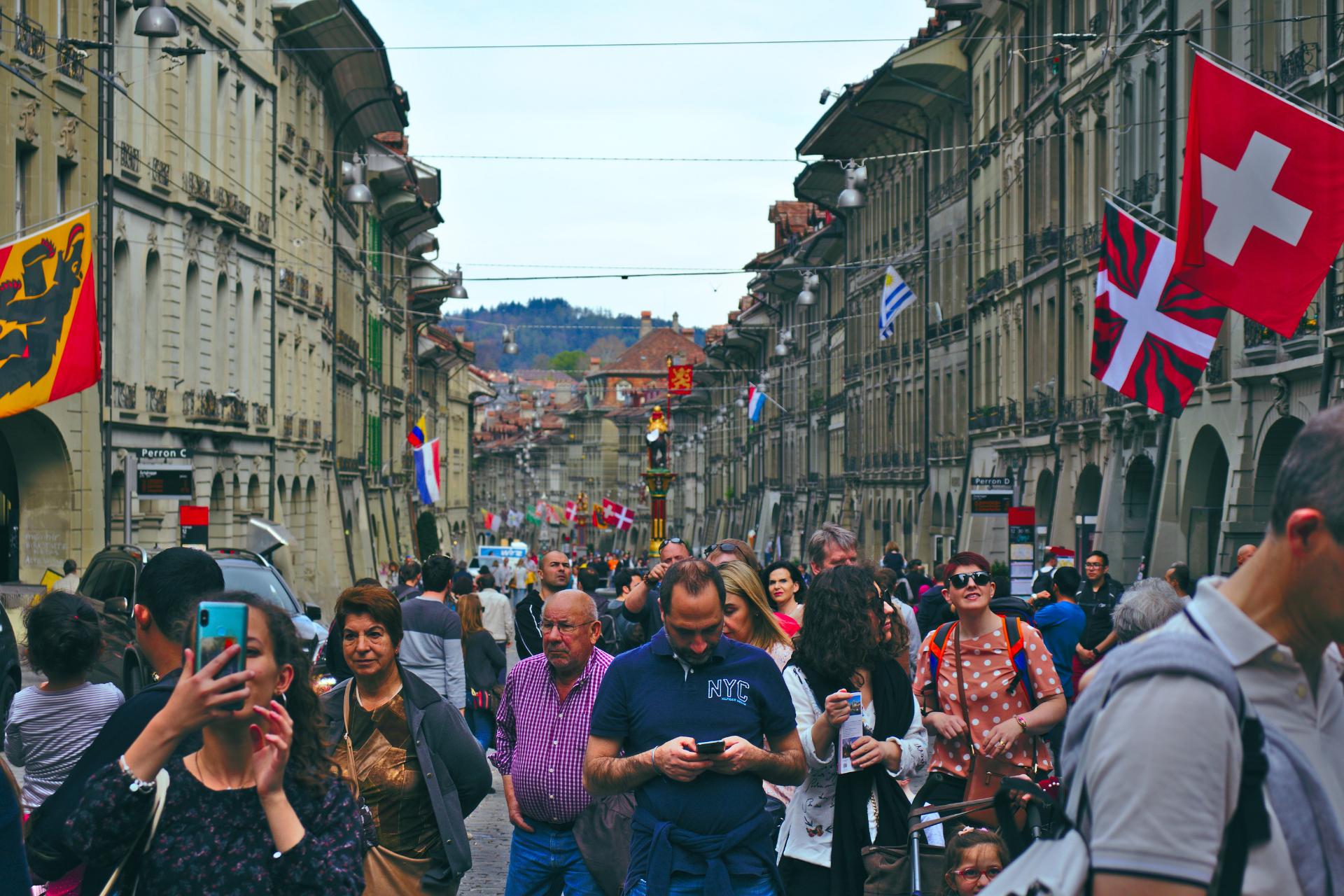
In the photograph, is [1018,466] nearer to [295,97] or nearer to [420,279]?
[295,97]

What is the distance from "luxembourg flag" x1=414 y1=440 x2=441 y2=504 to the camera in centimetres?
5750

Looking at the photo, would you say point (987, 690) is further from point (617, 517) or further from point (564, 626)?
point (617, 517)

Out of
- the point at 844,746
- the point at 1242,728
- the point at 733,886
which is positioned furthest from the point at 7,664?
the point at 1242,728

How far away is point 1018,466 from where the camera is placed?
134 feet

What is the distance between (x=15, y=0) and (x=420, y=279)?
176ft

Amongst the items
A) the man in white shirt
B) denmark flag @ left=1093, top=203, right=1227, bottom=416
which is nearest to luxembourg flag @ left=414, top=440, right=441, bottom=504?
denmark flag @ left=1093, top=203, right=1227, bottom=416

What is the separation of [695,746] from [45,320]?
1551cm

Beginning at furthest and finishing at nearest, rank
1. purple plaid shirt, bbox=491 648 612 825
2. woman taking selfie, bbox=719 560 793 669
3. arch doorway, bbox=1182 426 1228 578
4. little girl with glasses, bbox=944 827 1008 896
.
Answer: arch doorway, bbox=1182 426 1228 578
woman taking selfie, bbox=719 560 793 669
purple plaid shirt, bbox=491 648 612 825
little girl with glasses, bbox=944 827 1008 896

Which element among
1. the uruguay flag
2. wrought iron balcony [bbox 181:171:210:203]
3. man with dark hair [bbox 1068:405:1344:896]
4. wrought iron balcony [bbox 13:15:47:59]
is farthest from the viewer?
the uruguay flag

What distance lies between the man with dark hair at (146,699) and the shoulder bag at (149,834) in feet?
0.31

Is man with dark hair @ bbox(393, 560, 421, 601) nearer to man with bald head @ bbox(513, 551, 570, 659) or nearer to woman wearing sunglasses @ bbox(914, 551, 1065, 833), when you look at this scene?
man with bald head @ bbox(513, 551, 570, 659)

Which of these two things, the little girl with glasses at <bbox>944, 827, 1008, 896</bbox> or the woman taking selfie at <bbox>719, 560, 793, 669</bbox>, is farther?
the woman taking selfie at <bbox>719, 560, 793, 669</bbox>

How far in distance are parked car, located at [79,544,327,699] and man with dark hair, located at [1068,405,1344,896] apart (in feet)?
17.9

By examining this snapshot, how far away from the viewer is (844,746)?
23.2 feet
